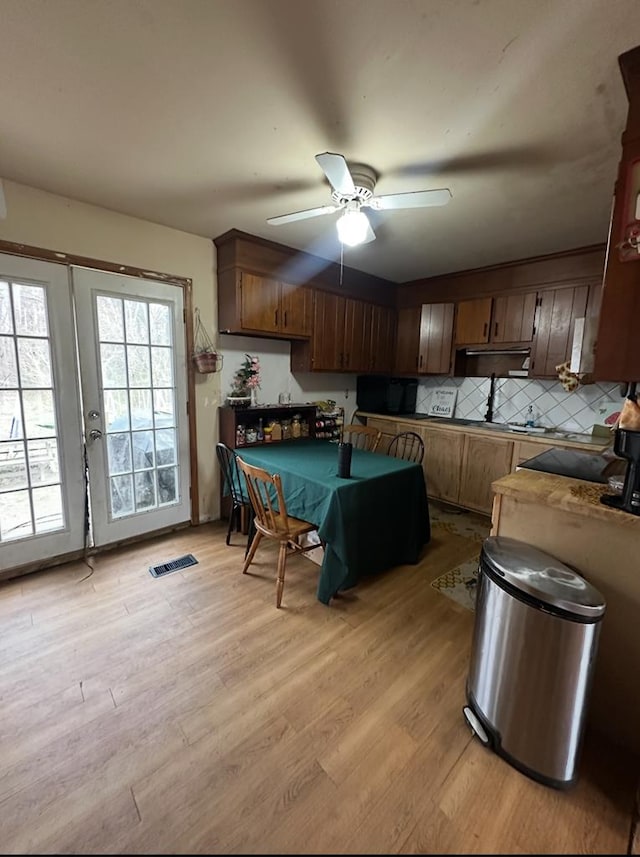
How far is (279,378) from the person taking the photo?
3594 millimetres

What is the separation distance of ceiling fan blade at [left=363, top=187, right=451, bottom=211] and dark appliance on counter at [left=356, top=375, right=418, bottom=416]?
8.34ft

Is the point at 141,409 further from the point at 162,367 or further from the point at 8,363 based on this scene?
the point at 8,363

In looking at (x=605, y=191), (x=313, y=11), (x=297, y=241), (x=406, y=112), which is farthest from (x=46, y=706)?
(x=605, y=191)

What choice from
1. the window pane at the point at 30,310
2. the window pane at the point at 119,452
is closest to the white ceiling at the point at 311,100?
the window pane at the point at 30,310

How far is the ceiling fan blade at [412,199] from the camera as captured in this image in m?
1.67

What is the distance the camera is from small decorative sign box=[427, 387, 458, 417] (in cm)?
408

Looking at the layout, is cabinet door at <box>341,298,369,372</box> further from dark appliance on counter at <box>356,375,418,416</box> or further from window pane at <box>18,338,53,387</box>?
window pane at <box>18,338,53,387</box>

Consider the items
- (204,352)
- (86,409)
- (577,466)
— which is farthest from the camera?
(204,352)

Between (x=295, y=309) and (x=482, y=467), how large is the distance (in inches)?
89.4

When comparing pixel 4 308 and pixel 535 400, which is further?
pixel 535 400

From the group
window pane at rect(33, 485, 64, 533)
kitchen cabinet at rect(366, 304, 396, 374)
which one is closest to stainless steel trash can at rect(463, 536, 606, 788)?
window pane at rect(33, 485, 64, 533)

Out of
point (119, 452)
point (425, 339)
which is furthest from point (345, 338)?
point (119, 452)

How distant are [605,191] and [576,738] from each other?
2.59 meters

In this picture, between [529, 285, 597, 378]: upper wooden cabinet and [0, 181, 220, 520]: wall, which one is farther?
[529, 285, 597, 378]: upper wooden cabinet
